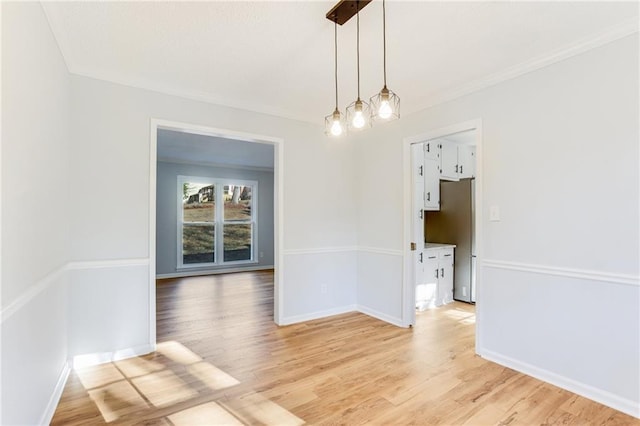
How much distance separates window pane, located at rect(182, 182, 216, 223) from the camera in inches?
279

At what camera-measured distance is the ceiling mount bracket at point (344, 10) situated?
5.97 feet

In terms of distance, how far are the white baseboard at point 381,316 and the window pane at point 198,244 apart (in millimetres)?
4370

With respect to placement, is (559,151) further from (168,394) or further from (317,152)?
(168,394)

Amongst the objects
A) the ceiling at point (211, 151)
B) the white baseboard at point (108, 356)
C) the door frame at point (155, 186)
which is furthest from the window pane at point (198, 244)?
the white baseboard at point (108, 356)

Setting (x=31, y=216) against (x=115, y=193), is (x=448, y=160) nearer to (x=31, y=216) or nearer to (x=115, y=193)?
(x=115, y=193)

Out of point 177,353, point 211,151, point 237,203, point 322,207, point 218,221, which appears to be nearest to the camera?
point 177,353

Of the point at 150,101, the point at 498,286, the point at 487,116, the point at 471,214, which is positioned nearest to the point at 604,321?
the point at 498,286

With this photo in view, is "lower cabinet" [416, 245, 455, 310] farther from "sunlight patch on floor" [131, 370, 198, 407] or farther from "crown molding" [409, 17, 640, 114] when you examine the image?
"sunlight patch on floor" [131, 370, 198, 407]

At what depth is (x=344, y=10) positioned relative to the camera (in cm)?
188

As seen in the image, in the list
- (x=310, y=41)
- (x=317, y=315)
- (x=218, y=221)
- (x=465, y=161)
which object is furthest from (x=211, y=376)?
(x=218, y=221)

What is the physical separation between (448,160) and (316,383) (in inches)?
145

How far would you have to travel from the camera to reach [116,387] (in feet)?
7.68

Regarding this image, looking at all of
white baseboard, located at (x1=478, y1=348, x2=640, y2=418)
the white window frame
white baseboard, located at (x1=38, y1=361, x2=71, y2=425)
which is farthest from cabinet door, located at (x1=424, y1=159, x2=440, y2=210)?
the white window frame

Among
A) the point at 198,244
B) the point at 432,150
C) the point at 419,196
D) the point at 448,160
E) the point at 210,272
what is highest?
the point at 432,150
